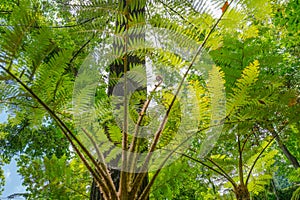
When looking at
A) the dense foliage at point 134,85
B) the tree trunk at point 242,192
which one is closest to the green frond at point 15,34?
the dense foliage at point 134,85

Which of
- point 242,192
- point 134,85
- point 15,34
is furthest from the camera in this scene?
point 242,192

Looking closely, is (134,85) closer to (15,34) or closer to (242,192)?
(15,34)

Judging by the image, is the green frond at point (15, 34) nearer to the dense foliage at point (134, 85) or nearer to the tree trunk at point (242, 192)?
the dense foliage at point (134, 85)

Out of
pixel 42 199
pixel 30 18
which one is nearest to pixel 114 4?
pixel 30 18

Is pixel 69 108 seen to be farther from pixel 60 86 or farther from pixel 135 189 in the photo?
pixel 135 189

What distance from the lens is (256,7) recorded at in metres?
0.81

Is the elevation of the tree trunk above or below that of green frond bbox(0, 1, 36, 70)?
below

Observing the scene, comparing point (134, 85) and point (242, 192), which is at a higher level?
point (134, 85)

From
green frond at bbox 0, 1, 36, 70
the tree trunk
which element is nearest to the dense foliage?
green frond at bbox 0, 1, 36, 70

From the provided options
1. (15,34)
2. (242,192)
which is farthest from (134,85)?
(242,192)

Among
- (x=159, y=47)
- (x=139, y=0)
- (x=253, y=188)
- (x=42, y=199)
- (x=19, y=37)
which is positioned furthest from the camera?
(x=253, y=188)

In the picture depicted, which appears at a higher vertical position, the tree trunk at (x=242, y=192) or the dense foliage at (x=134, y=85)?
the dense foliage at (x=134, y=85)

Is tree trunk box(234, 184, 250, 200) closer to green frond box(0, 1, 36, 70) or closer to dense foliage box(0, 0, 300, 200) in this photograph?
dense foliage box(0, 0, 300, 200)

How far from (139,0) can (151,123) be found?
41cm
